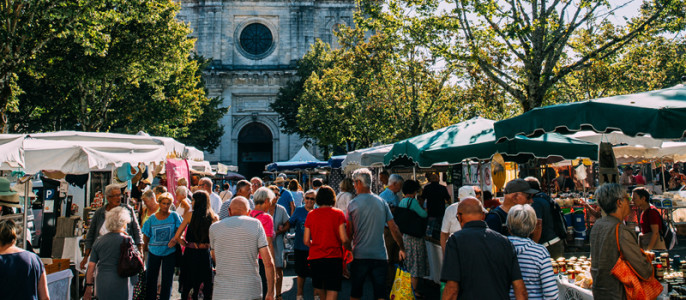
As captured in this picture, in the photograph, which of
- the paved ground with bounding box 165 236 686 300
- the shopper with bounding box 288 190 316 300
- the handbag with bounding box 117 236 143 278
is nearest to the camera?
the handbag with bounding box 117 236 143 278

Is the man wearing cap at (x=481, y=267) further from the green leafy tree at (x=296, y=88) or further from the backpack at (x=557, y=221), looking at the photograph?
the green leafy tree at (x=296, y=88)

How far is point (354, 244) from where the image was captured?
6.18 metres

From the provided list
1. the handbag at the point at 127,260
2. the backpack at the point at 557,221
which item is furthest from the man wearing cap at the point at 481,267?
the handbag at the point at 127,260

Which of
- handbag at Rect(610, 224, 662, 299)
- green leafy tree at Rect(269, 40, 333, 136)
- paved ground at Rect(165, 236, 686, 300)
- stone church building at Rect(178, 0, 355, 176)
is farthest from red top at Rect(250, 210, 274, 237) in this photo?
stone church building at Rect(178, 0, 355, 176)

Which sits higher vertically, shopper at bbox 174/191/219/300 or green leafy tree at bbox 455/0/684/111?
green leafy tree at bbox 455/0/684/111

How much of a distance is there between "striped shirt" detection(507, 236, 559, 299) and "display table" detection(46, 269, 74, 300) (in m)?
4.82

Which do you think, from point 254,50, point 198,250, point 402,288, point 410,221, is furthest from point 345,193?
→ point 254,50

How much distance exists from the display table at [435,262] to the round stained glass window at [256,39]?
33.1 metres

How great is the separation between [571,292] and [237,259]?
350cm

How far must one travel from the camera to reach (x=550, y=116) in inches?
211

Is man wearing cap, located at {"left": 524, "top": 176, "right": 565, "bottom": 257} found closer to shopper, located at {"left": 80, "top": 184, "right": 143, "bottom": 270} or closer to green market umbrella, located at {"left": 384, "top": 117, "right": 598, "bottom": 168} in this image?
green market umbrella, located at {"left": 384, "top": 117, "right": 598, "bottom": 168}

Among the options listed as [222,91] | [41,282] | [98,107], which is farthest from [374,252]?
[222,91]

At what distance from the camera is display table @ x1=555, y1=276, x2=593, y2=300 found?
5084mm

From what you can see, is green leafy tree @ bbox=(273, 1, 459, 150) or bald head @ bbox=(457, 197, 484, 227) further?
green leafy tree @ bbox=(273, 1, 459, 150)
